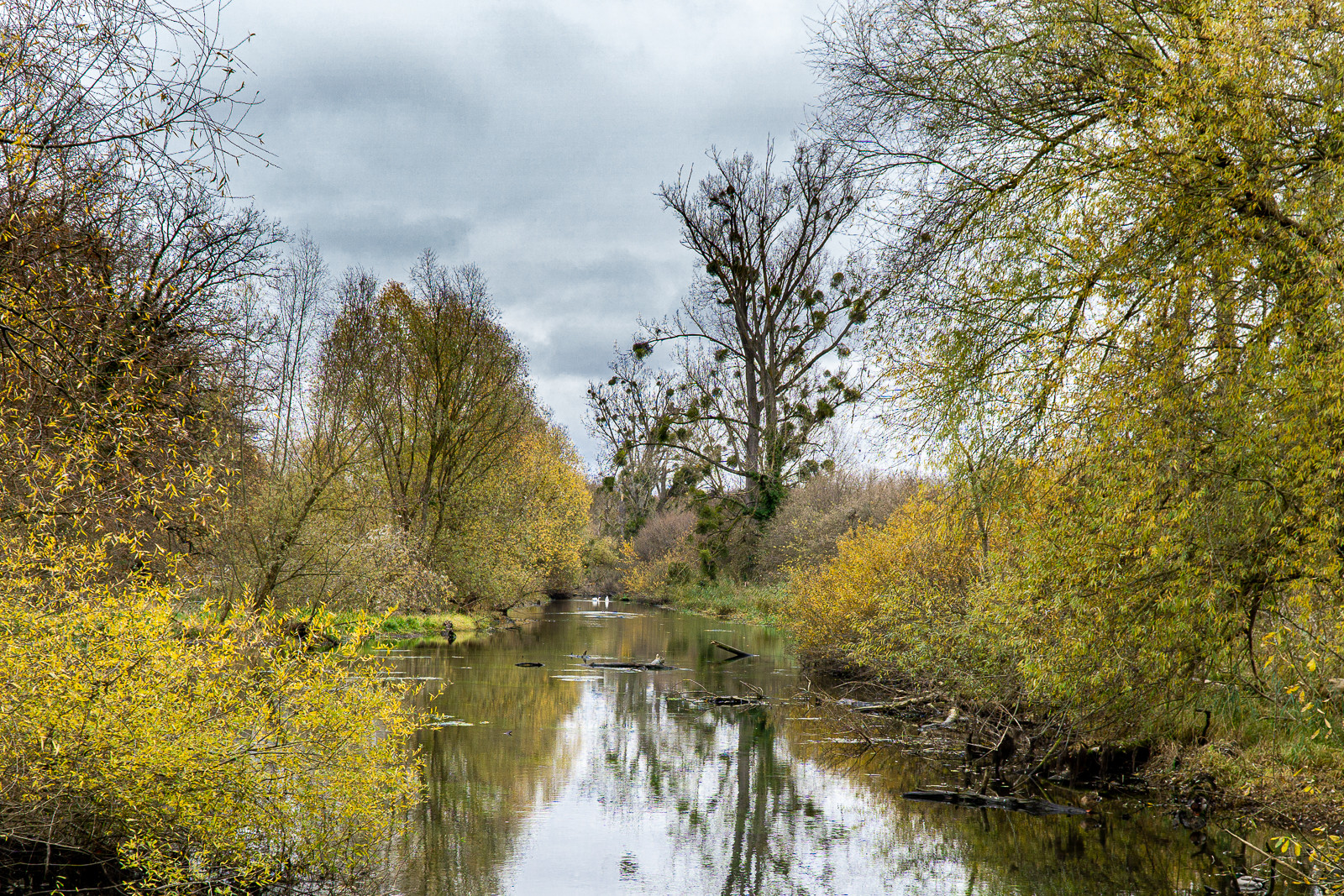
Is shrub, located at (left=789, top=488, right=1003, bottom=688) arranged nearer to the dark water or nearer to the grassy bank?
the dark water

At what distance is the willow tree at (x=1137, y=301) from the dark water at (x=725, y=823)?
60.4 inches

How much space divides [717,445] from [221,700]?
2656cm

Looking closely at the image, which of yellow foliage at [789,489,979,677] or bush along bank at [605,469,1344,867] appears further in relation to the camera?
yellow foliage at [789,489,979,677]

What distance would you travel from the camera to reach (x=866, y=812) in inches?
388

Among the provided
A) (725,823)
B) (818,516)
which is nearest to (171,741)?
(725,823)

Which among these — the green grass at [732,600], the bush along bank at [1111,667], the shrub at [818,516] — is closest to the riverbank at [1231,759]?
the bush along bank at [1111,667]

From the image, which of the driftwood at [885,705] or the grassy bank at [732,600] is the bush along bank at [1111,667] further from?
the grassy bank at [732,600]

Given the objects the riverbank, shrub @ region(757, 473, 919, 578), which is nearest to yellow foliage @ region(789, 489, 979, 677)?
the riverbank

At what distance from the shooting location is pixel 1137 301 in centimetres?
730

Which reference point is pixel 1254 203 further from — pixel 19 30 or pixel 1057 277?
pixel 19 30

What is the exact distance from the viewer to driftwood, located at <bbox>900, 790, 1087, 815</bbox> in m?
10.1

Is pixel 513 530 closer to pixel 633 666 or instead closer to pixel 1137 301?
pixel 633 666

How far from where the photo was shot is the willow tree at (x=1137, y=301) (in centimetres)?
630

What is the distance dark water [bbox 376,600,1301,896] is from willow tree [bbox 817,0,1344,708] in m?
1.53
